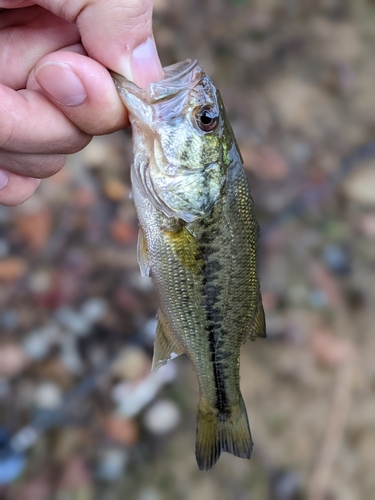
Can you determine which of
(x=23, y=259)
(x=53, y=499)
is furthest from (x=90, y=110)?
(x=53, y=499)

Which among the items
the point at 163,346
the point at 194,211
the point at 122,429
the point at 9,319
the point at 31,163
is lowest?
the point at 122,429

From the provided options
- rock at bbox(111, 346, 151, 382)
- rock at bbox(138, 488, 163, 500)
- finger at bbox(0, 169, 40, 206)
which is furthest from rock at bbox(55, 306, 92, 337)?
finger at bbox(0, 169, 40, 206)

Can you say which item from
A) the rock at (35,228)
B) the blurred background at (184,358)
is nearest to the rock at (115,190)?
the blurred background at (184,358)

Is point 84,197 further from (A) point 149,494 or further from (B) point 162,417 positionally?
(A) point 149,494

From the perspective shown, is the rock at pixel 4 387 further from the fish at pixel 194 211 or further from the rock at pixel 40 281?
the fish at pixel 194 211

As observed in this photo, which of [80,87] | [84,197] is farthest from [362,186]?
[80,87]
